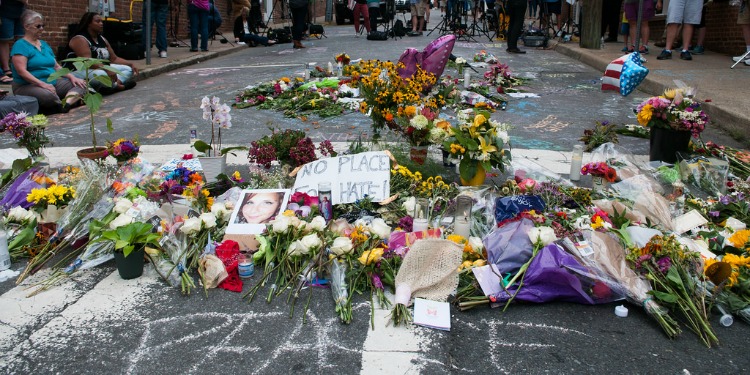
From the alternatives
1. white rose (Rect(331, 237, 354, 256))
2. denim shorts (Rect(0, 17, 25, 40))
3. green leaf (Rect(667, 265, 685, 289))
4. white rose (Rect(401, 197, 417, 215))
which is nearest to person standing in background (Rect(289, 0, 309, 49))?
denim shorts (Rect(0, 17, 25, 40))

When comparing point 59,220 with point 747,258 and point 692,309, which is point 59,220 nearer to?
point 692,309

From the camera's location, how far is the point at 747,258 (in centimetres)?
308

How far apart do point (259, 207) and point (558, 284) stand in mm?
1889

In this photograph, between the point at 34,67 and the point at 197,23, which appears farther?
the point at 197,23

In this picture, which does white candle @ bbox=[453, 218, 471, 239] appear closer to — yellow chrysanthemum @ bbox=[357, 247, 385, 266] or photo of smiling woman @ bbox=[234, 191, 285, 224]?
yellow chrysanthemum @ bbox=[357, 247, 385, 266]

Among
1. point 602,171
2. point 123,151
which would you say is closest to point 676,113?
point 602,171

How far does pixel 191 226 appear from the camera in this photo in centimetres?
346

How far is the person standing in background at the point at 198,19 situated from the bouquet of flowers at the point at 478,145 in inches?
433

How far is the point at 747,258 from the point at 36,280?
3805 millimetres

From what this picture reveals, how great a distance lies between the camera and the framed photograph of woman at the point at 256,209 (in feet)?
12.0

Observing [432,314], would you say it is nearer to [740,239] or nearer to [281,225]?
[281,225]

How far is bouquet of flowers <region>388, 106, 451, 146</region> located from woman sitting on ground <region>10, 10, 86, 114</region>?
4504mm

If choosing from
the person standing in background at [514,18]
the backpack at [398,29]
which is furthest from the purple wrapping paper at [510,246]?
the backpack at [398,29]

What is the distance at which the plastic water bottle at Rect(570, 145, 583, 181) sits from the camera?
487 centimetres
